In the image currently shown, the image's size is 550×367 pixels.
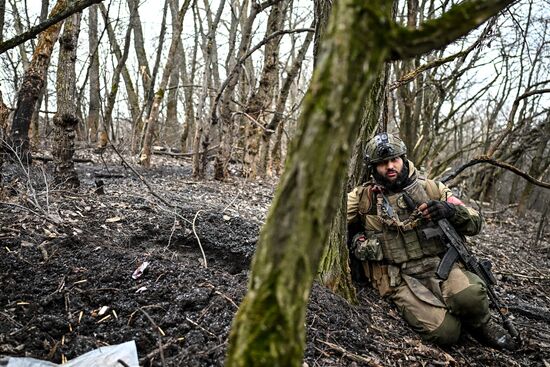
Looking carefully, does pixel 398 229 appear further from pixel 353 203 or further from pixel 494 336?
pixel 494 336

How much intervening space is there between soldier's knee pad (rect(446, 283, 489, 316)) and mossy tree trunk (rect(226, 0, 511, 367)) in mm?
2567

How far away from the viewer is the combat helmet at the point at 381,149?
290 cm

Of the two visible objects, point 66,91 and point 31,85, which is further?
point 31,85

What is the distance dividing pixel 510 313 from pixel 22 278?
3.85 metres

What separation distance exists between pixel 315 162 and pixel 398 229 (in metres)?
2.55

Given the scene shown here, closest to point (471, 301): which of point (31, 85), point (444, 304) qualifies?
point (444, 304)

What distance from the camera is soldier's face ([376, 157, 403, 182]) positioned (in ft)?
10.0

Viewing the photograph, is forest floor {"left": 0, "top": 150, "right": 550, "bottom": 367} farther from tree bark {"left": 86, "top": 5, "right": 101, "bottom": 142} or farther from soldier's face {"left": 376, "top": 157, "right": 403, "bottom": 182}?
tree bark {"left": 86, "top": 5, "right": 101, "bottom": 142}

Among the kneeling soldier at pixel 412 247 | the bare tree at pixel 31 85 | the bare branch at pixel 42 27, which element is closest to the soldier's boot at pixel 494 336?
the kneeling soldier at pixel 412 247

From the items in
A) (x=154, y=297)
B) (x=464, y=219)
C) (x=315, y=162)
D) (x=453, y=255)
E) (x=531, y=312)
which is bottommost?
(x=531, y=312)

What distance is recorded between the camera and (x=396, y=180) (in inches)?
123

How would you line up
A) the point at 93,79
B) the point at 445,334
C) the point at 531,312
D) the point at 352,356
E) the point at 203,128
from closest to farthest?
the point at 352,356
the point at 445,334
the point at 531,312
the point at 203,128
the point at 93,79

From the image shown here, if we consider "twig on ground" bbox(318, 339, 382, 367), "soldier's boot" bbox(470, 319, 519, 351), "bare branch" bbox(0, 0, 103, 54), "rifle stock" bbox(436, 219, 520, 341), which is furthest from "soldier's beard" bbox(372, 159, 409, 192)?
"bare branch" bbox(0, 0, 103, 54)

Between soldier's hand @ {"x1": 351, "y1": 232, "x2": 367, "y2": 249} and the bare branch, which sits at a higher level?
the bare branch
